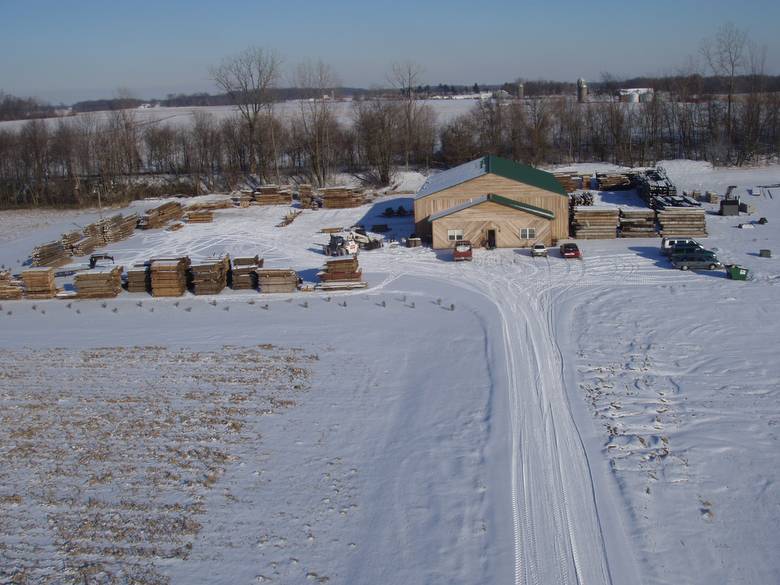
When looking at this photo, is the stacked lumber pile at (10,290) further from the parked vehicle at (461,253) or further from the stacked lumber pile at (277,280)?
the parked vehicle at (461,253)

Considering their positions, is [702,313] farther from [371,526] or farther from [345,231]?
[345,231]

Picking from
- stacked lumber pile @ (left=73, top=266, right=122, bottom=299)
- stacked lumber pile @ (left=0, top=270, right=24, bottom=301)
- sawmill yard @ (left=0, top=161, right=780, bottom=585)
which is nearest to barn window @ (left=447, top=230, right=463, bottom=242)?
sawmill yard @ (left=0, top=161, right=780, bottom=585)

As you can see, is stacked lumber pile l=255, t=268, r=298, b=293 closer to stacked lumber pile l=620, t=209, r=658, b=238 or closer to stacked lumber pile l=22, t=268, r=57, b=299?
stacked lumber pile l=22, t=268, r=57, b=299

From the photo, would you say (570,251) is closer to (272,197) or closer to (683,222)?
(683,222)

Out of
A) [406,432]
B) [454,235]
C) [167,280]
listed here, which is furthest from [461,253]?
[406,432]

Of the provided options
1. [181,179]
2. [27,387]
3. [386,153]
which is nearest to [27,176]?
[181,179]
